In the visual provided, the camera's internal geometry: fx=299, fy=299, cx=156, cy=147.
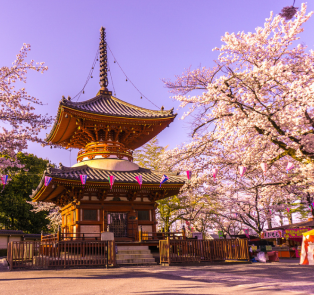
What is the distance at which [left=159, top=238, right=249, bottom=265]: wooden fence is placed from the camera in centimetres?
1517

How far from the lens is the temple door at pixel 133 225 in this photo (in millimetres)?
18734

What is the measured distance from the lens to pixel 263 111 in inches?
483

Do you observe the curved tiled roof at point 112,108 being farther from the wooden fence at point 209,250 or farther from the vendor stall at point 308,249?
the vendor stall at point 308,249

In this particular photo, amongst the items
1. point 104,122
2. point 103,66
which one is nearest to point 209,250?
point 104,122

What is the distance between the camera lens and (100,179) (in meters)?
17.7

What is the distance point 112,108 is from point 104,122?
8.53ft

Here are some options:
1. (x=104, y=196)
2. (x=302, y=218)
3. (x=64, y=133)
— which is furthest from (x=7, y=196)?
(x=302, y=218)

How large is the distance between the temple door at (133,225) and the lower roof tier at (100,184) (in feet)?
3.86

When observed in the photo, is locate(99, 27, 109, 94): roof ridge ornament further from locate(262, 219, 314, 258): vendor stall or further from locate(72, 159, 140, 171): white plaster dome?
locate(262, 219, 314, 258): vendor stall

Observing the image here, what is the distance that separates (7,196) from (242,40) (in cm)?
3455

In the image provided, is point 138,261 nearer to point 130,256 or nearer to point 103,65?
point 130,256

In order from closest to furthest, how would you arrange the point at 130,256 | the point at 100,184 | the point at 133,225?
1. the point at 130,256
2. the point at 100,184
3. the point at 133,225

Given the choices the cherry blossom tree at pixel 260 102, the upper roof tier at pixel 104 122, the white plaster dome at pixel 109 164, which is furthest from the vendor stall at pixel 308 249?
the white plaster dome at pixel 109 164

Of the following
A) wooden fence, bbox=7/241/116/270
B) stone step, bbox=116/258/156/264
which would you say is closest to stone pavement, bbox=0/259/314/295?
wooden fence, bbox=7/241/116/270
